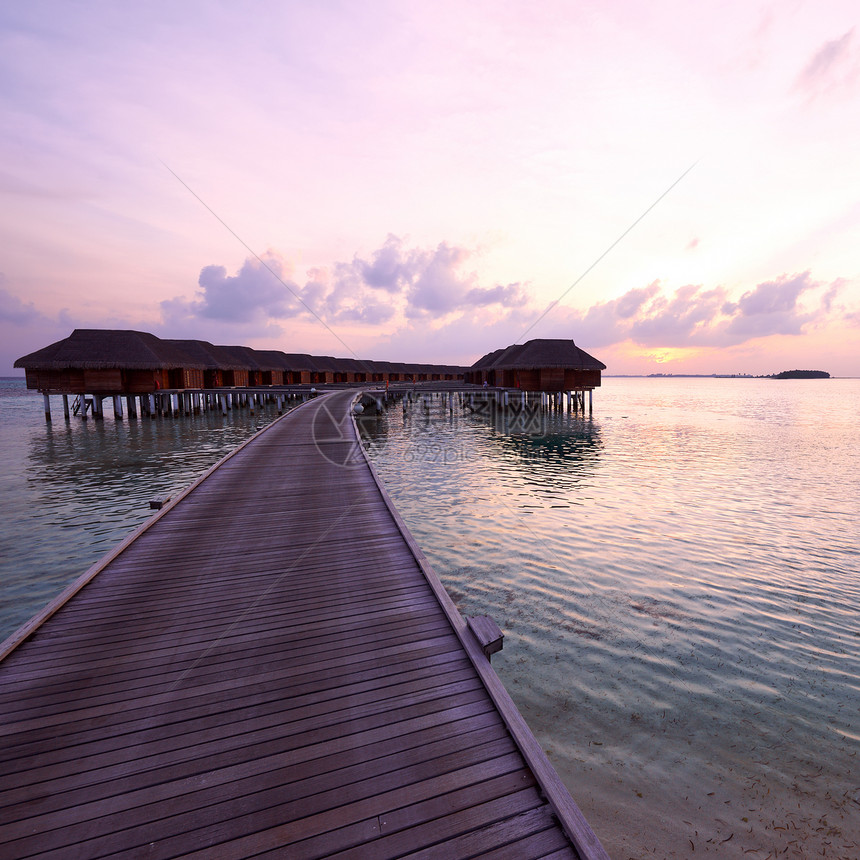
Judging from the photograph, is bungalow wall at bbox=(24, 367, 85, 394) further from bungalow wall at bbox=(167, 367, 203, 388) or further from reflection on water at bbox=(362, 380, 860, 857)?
reflection on water at bbox=(362, 380, 860, 857)

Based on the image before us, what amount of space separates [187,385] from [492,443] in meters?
31.5

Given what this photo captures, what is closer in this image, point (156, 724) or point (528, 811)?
point (528, 811)

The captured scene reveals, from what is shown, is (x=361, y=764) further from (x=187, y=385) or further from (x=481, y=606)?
(x=187, y=385)

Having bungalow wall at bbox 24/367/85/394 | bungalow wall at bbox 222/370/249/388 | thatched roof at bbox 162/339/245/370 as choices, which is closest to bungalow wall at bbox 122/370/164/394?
bungalow wall at bbox 24/367/85/394

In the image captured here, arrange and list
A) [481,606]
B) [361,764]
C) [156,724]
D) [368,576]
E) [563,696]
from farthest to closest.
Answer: [481,606], [368,576], [563,696], [156,724], [361,764]

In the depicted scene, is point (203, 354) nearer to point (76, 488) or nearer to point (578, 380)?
point (76, 488)

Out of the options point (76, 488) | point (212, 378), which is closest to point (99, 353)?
point (212, 378)

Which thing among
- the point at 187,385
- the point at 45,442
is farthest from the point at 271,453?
the point at 187,385

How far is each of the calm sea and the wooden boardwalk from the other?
155 cm

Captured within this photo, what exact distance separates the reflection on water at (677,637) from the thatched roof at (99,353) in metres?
27.5

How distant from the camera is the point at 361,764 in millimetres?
3055

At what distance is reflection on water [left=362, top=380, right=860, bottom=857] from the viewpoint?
12.7ft

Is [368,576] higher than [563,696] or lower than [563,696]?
higher

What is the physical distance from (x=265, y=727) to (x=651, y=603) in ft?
21.2
